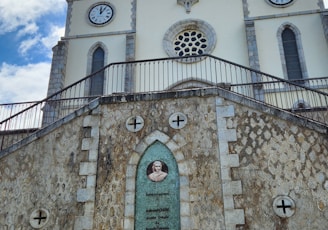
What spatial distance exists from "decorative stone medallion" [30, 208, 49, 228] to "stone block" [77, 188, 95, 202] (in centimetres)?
71

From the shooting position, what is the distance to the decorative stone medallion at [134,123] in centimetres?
735

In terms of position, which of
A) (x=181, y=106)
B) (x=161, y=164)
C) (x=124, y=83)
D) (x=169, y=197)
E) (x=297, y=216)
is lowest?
(x=297, y=216)

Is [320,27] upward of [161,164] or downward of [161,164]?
upward

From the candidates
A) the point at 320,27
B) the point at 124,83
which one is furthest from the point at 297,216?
the point at 320,27

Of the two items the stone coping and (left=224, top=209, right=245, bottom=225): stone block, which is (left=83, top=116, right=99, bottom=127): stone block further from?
(left=224, top=209, right=245, bottom=225): stone block

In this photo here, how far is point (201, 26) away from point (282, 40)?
11.1ft

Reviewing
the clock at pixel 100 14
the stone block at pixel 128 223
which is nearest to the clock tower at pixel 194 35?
the clock at pixel 100 14

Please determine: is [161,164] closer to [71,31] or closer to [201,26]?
[201,26]

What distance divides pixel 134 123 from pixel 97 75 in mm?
7971

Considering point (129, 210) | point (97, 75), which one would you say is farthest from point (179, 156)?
point (97, 75)

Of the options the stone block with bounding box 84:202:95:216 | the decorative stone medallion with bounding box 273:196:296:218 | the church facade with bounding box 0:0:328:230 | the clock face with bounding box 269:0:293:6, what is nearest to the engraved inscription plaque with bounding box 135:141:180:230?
the church facade with bounding box 0:0:328:230

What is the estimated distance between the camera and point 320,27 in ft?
45.9

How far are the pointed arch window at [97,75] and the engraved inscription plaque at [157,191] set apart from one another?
7.76m

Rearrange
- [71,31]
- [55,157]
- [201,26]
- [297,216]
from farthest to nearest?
[71,31], [201,26], [55,157], [297,216]
